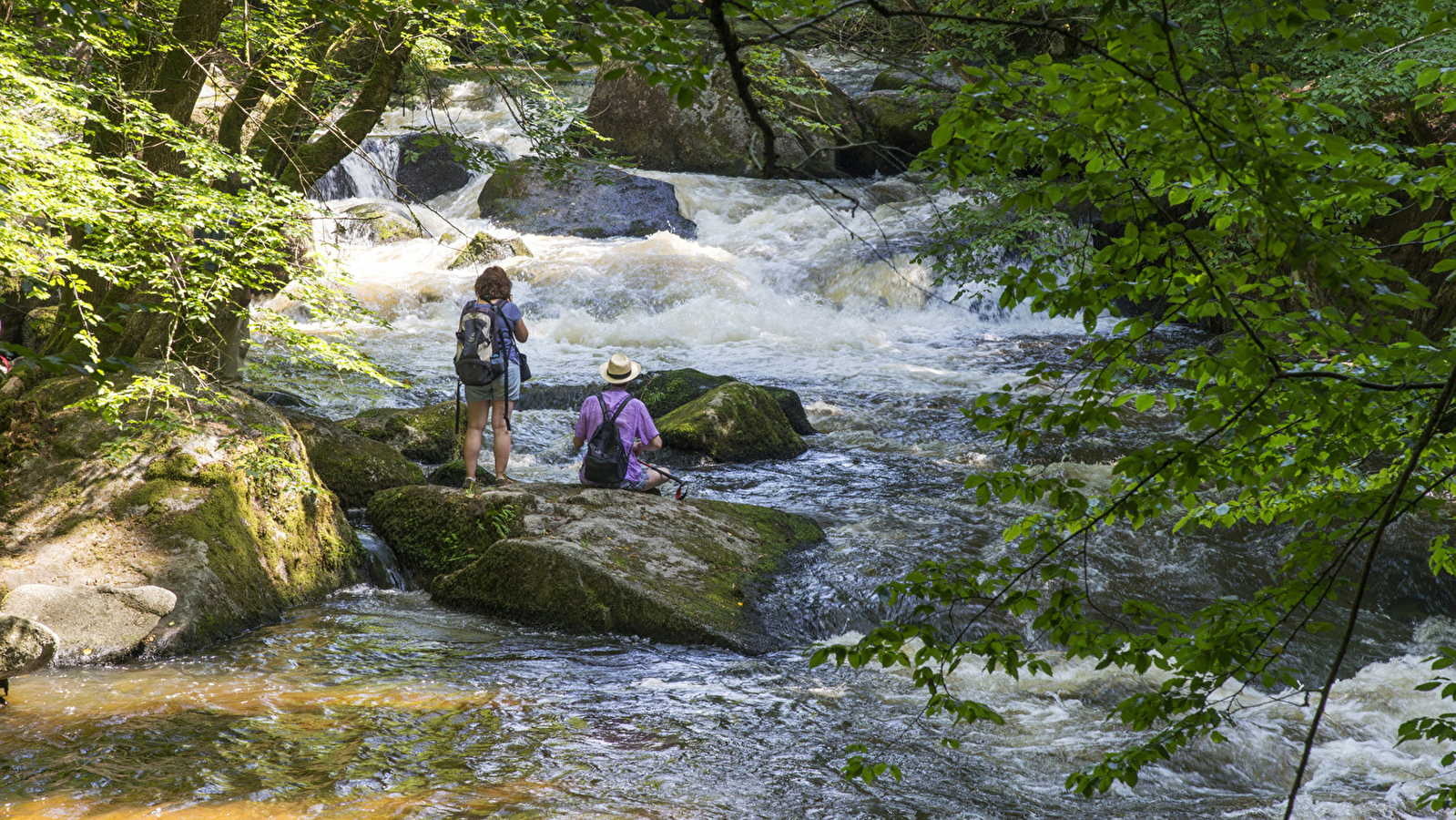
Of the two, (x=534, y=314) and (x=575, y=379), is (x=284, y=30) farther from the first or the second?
(x=534, y=314)

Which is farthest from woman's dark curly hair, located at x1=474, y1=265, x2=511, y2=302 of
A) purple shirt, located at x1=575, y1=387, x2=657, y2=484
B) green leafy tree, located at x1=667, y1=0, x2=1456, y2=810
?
green leafy tree, located at x1=667, y1=0, x2=1456, y2=810

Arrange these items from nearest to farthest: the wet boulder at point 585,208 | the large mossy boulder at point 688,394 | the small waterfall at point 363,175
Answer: the large mossy boulder at point 688,394, the wet boulder at point 585,208, the small waterfall at point 363,175

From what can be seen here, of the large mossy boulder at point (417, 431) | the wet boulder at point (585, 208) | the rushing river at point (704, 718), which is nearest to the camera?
the rushing river at point (704, 718)

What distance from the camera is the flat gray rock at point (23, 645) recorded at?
14.0ft

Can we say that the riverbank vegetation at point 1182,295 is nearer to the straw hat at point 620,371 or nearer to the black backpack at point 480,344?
the black backpack at point 480,344

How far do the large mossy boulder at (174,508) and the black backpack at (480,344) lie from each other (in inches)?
54.7

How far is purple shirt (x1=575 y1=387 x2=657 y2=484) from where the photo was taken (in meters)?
7.32

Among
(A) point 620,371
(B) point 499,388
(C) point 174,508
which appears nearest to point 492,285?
(B) point 499,388

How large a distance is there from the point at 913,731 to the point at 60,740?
12.9 feet

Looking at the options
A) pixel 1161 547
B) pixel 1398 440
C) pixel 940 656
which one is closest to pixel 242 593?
pixel 940 656

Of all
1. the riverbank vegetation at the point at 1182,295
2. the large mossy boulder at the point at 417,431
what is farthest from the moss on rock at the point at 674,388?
the riverbank vegetation at the point at 1182,295

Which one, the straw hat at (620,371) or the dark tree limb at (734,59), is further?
the straw hat at (620,371)

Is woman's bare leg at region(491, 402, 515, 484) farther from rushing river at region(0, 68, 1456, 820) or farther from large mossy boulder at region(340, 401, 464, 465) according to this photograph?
large mossy boulder at region(340, 401, 464, 465)

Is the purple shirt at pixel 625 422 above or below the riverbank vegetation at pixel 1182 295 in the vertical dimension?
below
